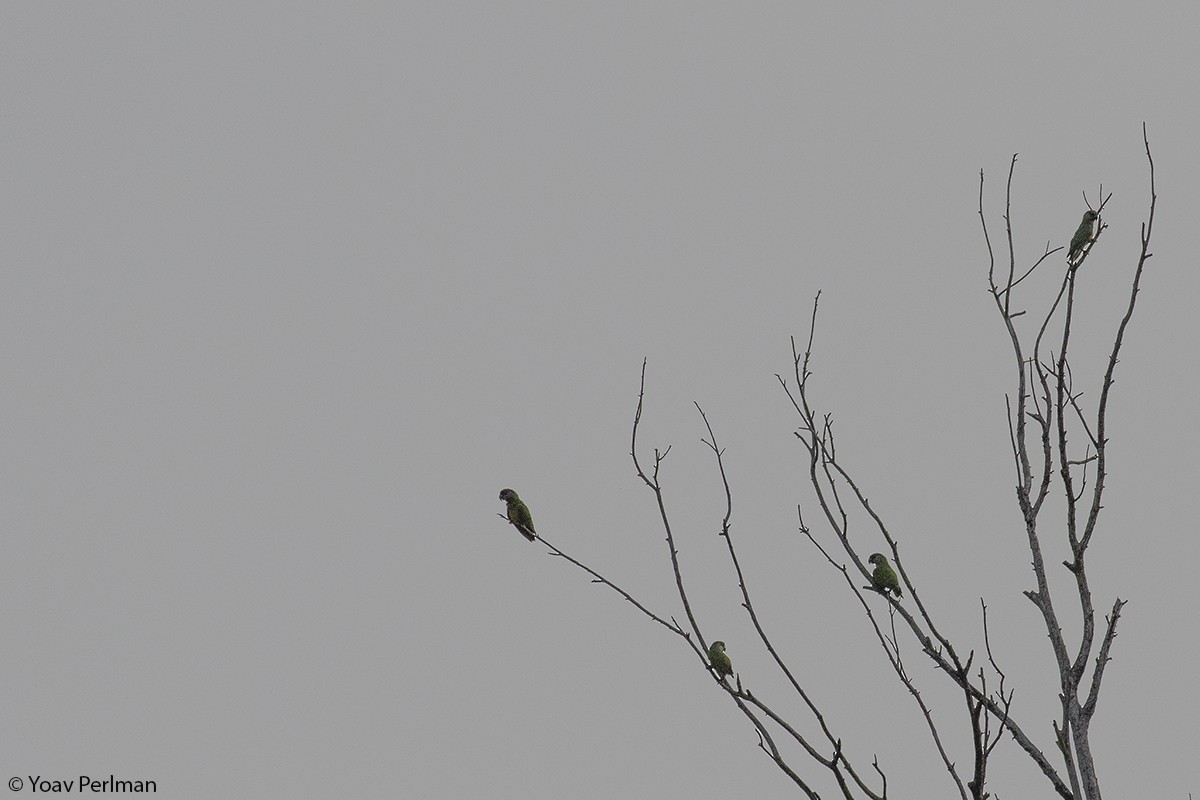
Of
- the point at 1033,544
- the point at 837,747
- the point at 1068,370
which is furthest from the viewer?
the point at 1068,370

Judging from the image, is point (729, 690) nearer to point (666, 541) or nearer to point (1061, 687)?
point (666, 541)

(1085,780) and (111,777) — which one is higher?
(111,777)

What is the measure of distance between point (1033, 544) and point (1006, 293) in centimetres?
107

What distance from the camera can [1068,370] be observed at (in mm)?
4164

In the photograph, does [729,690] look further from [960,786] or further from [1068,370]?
[1068,370]

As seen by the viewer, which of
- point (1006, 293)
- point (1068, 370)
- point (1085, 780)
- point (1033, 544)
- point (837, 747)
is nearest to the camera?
point (837, 747)

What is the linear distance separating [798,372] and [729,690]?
5.15 ft

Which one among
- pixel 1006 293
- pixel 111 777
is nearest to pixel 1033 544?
pixel 1006 293

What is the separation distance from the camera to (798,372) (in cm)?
459

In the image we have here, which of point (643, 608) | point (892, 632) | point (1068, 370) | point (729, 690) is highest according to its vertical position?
point (1068, 370)

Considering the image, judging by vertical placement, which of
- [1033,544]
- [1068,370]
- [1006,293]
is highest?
[1006,293]

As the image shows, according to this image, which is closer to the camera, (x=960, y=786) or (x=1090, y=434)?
(x=960, y=786)

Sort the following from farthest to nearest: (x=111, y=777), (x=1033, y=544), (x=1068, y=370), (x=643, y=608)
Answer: (x=111, y=777), (x=1068, y=370), (x=1033, y=544), (x=643, y=608)

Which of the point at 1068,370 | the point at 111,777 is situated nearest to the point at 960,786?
the point at 1068,370
